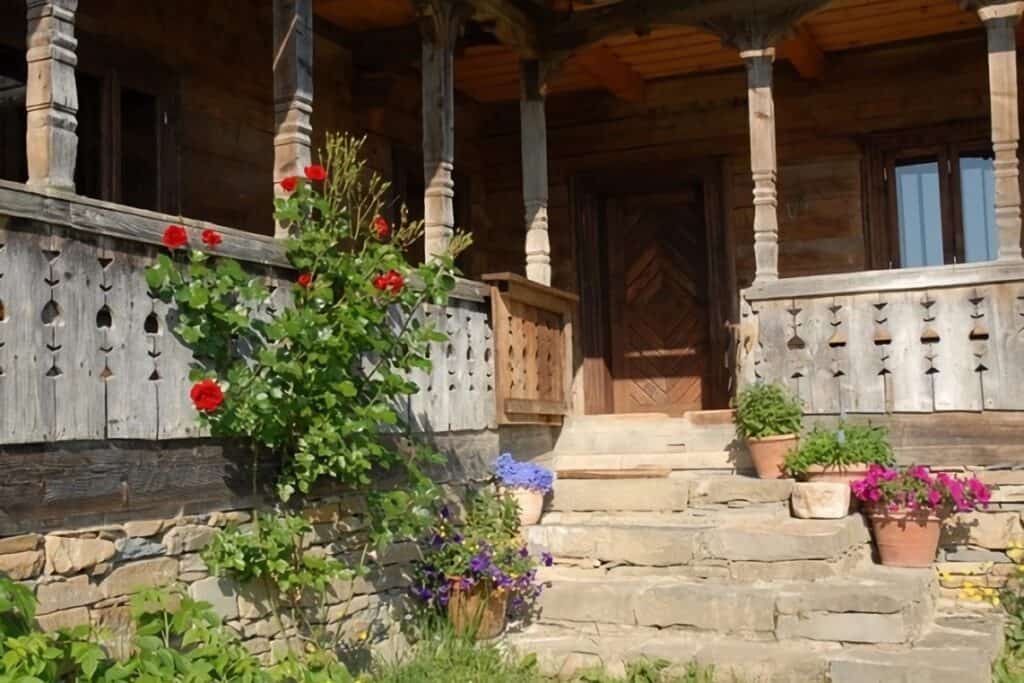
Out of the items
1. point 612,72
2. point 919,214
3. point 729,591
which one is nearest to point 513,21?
point 612,72

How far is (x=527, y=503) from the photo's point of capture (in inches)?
272

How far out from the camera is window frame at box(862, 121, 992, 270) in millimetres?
9172

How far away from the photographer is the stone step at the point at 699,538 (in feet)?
20.1

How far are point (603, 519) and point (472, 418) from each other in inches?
37.6

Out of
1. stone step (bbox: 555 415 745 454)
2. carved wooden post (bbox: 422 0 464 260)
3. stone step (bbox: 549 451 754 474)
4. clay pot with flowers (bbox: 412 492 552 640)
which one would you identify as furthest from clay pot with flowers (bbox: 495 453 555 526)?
carved wooden post (bbox: 422 0 464 260)

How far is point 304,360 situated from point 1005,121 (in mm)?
4349

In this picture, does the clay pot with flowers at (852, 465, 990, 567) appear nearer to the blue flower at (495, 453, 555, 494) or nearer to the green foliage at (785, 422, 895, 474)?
the green foliage at (785, 422, 895, 474)

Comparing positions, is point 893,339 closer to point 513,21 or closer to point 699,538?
point 699,538

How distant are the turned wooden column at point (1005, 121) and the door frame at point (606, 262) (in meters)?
3.04

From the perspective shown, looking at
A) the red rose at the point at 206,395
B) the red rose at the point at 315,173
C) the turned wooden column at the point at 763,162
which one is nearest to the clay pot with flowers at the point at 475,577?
the red rose at the point at 206,395

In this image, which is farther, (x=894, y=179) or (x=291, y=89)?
(x=894, y=179)

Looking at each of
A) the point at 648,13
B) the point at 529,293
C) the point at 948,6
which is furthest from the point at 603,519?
the point at 948,6

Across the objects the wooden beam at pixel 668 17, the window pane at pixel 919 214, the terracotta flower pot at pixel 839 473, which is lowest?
the terracotta flower pot at pixel 839 473

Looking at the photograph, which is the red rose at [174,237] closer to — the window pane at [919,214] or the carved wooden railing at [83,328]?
the carved wooden railing at [83,328]
